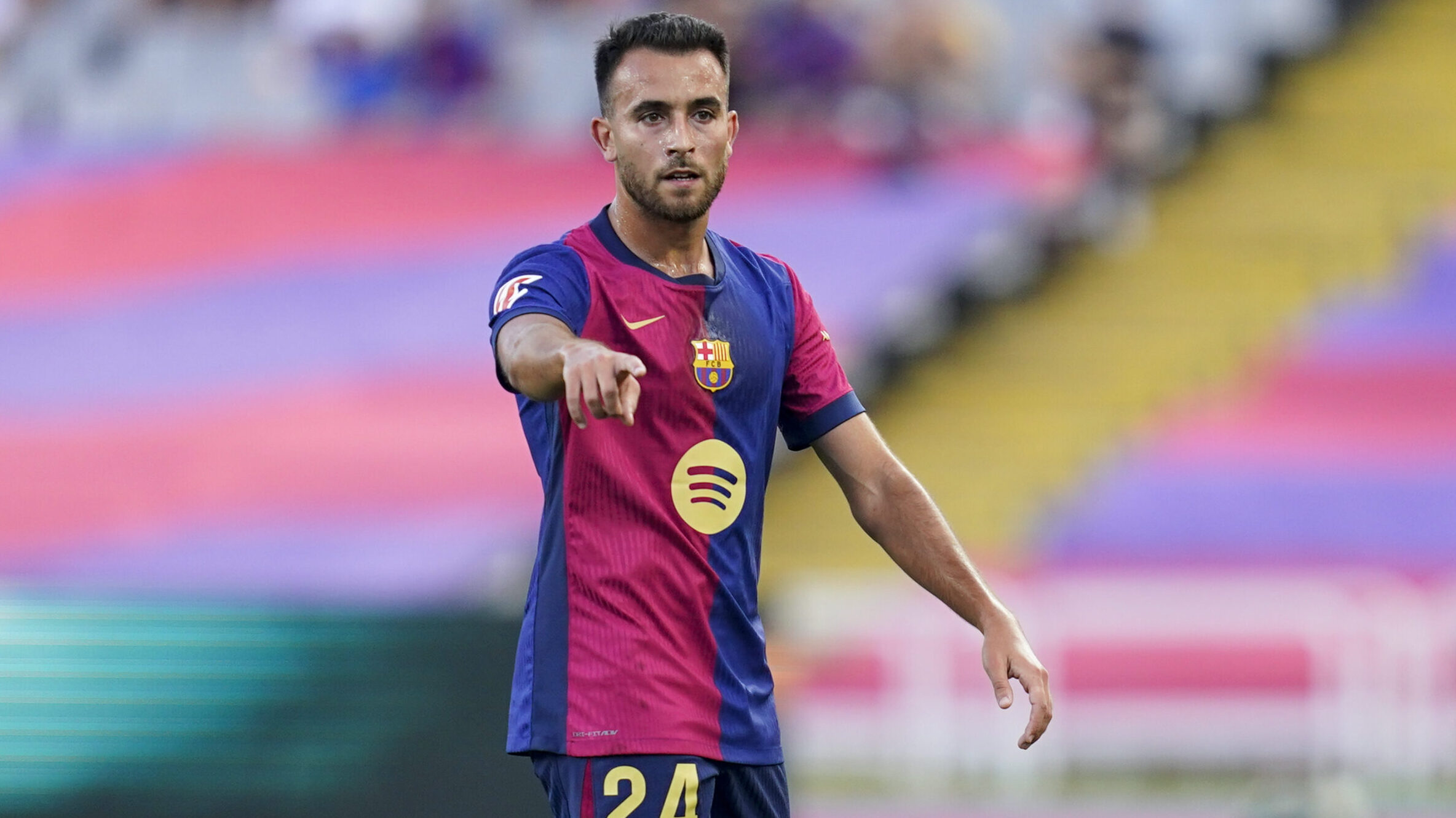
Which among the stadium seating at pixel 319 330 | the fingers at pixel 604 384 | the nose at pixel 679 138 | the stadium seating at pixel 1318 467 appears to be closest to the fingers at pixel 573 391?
the fingers at pixel 604 384

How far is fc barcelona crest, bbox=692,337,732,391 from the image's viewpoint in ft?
13.5

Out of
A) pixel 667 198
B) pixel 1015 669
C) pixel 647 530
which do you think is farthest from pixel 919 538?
pixel 667 198

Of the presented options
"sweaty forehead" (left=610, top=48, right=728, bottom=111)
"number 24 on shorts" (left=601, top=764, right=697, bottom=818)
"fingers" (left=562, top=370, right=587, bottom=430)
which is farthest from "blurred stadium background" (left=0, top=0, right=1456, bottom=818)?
"fingers" (left=562, top=370, right=587, bottom=430)

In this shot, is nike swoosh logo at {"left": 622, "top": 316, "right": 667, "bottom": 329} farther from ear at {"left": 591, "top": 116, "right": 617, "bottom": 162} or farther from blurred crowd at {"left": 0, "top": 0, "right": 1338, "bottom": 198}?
blurred crowd at {"left": 0, "top": 0, "right": 1338, "bottom": 198}

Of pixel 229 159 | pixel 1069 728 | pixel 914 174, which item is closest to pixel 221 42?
pixel 229 159

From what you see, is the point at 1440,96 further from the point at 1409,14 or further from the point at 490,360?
the point at 490,360

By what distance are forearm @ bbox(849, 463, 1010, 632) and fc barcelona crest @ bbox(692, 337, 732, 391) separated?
16.9 inches

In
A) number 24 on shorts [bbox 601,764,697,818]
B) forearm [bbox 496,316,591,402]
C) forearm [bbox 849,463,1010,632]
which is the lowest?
number 24 on shorts [bbox 601,764,697,818]

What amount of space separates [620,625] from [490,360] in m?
11.7

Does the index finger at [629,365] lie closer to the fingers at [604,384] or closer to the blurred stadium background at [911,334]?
the fingers at [604,384]

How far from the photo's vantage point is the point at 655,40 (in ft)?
13.5

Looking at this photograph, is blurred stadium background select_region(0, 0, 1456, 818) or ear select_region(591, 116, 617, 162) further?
blurred stadium background select_region(0, 0, 1456, 818)

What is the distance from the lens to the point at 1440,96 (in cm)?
1552

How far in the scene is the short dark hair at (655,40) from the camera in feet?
13.5
